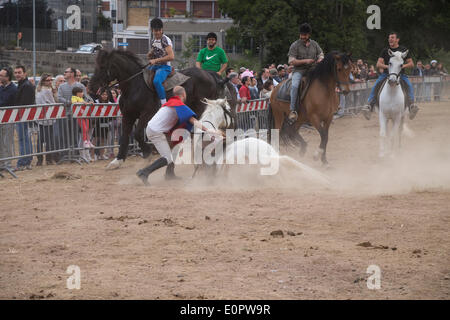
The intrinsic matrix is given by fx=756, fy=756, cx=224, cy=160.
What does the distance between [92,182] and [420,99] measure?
29.8m

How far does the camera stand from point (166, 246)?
8258 millimetres

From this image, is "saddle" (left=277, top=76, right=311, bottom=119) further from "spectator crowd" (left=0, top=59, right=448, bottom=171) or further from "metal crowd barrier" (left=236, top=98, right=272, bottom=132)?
"metal crowd barrier" (left=236, top=98, right=272, bottom=132)

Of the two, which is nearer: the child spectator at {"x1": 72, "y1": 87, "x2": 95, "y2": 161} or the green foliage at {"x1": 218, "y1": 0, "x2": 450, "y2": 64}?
the child spectator at {"x1": 72, "y1": 87, "x2": 95, "y2": 161}

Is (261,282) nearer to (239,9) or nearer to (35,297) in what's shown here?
(35,297)

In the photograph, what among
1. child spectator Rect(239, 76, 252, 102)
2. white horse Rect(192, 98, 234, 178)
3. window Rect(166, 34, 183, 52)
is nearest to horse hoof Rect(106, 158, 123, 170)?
white horse Rect(192, 98, 234, 178)

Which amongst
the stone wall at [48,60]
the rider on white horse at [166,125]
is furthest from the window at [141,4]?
the rider on white horse at [166,125]

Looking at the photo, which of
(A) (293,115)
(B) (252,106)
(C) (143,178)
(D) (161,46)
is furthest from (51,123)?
(B) (252,106)

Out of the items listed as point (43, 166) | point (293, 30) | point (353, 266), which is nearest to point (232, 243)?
point (353, 266)

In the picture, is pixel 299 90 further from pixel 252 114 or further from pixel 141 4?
pixel 141 4

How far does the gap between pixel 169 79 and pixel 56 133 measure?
113 inches

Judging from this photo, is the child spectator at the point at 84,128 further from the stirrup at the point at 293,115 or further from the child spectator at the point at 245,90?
the child spectator at the point at 245,90

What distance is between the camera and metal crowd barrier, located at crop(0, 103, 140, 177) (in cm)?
1454

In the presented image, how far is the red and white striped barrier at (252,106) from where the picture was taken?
20.4 m

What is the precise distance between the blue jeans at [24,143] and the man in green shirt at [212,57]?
4.19m
